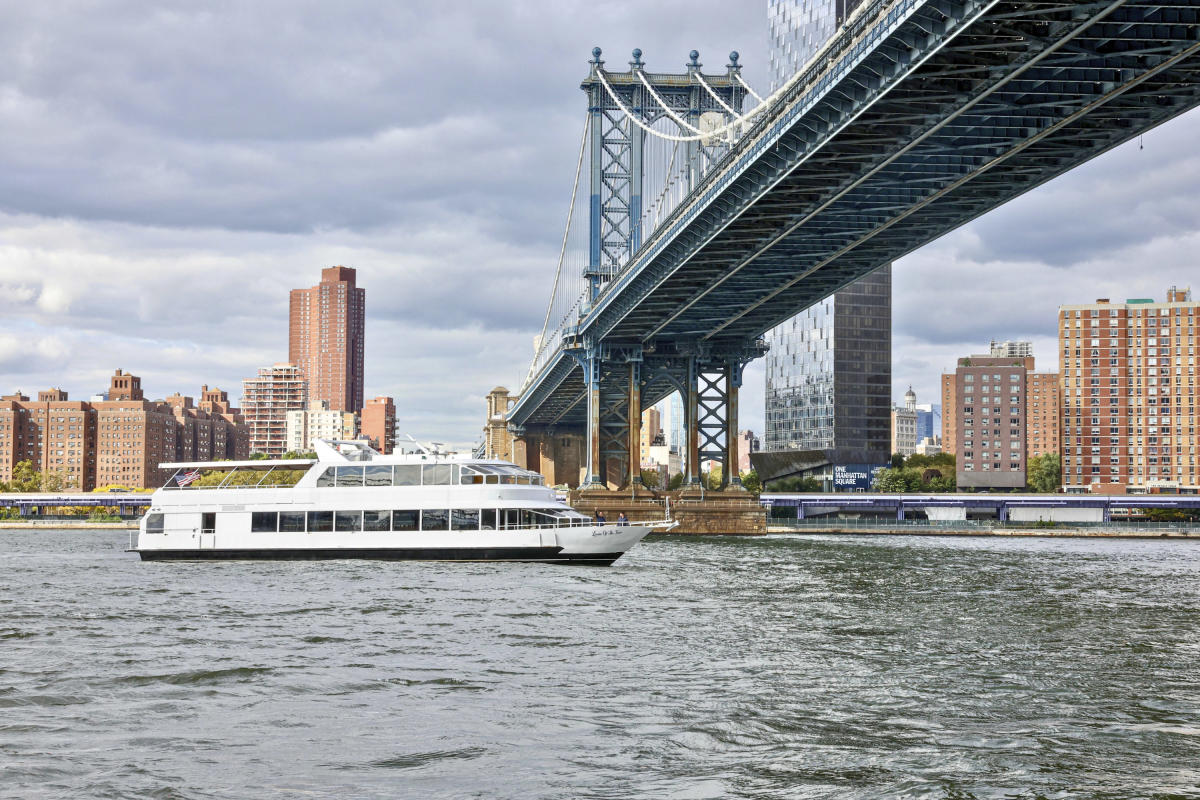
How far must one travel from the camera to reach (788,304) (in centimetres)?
7175

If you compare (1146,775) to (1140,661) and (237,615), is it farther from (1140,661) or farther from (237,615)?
(237,615)

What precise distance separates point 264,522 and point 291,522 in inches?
39.2

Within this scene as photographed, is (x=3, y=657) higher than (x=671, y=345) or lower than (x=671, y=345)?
lower

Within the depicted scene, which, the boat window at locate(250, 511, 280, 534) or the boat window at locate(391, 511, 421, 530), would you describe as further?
the boat window at locate(250, 511, 280, 534)

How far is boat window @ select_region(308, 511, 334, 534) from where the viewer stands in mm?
43844

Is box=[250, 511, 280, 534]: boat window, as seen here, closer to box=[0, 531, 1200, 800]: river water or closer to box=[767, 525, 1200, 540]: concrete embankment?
box=[0, 531, 1200, 800]: river water

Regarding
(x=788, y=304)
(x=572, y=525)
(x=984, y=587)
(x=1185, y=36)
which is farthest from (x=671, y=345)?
(x=1185, y=36)

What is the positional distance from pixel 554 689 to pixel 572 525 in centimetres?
2666

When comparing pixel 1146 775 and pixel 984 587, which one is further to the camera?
pixel 984 587

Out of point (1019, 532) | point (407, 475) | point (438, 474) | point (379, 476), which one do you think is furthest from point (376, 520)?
point (1019, 532)

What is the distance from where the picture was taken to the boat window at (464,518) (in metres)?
43.1

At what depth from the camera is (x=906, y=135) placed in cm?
3912

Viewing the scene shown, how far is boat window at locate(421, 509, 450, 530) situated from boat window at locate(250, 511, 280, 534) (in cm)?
541

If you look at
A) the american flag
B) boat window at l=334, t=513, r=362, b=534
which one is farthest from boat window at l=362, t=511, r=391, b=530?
the american flag
